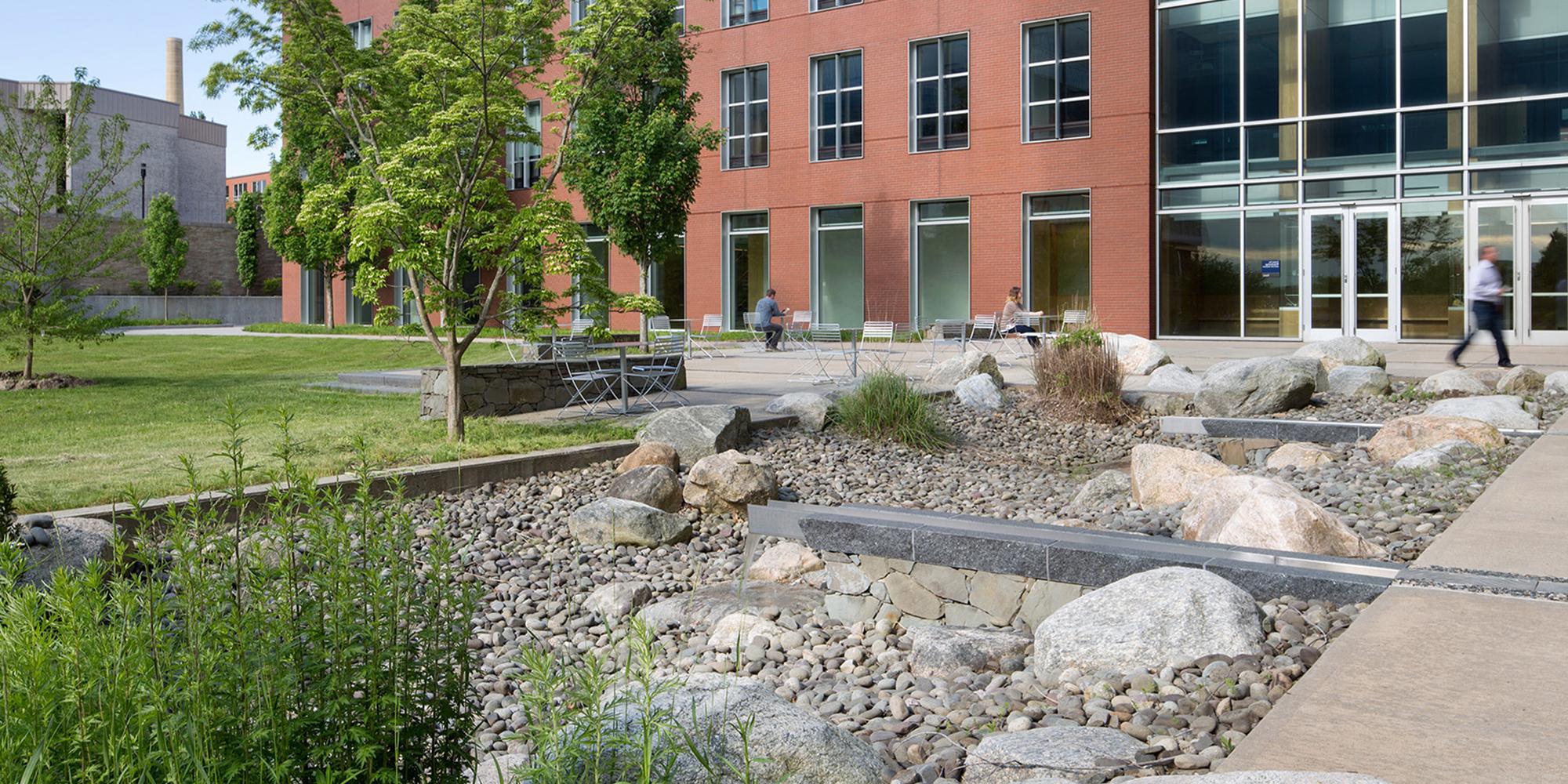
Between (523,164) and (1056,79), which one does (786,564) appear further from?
(523,164)

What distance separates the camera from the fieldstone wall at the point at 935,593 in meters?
5.53

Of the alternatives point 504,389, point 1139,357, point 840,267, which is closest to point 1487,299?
point 1139,357

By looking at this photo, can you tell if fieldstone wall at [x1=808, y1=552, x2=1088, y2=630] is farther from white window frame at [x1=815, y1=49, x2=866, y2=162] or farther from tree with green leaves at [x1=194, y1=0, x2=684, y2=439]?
white window frame at [x1=815, y1=49, x2=866, y2=162]

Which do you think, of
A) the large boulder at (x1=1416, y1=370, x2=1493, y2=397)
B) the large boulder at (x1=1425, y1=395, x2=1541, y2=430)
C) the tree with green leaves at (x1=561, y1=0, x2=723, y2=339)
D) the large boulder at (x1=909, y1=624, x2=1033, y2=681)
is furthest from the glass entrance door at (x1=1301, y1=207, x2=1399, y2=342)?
the large boulder at (x1=909, y1=624, x2=1033, y2=681)

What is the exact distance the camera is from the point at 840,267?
1182 inches

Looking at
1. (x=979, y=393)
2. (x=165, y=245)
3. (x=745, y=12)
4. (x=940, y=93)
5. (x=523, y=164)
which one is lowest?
(x=979, y=393)

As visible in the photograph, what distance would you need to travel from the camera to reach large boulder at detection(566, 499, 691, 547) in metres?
8.19

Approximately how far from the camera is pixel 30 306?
667 inches

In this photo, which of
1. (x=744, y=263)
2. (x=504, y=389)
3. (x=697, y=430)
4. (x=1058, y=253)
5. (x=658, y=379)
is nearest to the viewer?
(x=697, y=430)

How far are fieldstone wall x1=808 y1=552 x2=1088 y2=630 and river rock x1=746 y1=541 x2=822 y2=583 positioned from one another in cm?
34

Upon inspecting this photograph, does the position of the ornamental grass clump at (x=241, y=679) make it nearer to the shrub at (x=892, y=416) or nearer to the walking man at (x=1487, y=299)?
the shrub at (x=892, y=416)

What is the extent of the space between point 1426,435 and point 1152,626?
5.45m

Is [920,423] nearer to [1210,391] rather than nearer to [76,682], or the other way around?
[1210,391]

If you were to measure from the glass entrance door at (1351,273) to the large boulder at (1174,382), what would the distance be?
10.3m
